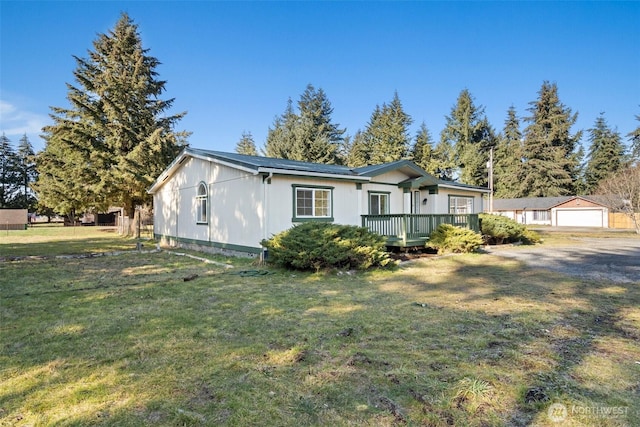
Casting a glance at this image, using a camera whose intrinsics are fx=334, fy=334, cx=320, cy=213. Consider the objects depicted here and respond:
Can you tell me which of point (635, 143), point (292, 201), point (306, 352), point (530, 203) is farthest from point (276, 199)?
point (635, 143)

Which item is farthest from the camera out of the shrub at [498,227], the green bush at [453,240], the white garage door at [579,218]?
the white garage door at [579,218]

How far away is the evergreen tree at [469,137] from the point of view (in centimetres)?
4406

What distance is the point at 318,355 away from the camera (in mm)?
3584

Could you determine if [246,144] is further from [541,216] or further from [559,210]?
[559,210]

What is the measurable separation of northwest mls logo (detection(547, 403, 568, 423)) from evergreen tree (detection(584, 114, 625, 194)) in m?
58.0

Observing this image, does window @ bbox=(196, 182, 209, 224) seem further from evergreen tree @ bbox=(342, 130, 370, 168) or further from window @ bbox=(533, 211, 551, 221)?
window @ bbox=(533, 211, 551, 221)

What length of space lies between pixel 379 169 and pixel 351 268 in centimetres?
→ 564

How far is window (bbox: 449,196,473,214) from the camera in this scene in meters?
18.1

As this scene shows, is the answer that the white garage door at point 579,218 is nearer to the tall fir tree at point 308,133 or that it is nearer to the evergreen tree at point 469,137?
the evergreen tree at point 469,137

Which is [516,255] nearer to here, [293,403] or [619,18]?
[619,18]

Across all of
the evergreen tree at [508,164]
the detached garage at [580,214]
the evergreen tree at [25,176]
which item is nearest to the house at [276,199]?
the detached garage at [580,214]

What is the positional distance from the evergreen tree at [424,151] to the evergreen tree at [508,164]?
50.8 ft

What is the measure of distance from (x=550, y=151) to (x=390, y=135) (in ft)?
83.5

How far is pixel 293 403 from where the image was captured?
104 inches
